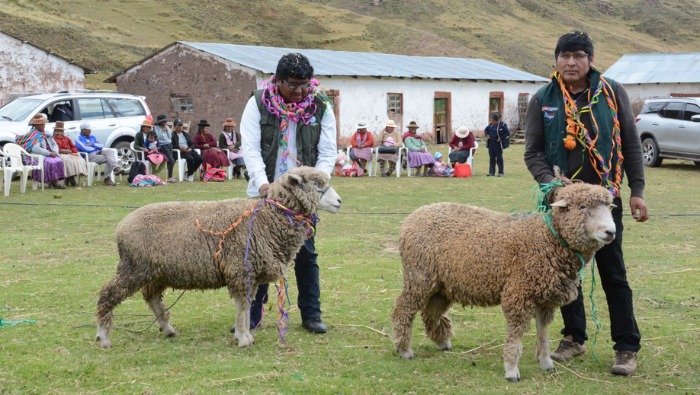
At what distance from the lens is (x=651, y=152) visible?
75.1 feet

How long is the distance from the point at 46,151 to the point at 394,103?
1798 centimetres

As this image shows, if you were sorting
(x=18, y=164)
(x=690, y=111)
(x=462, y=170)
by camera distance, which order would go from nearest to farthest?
(x=18, y=164) → (x=462, y=170) → (x=690, y=111)

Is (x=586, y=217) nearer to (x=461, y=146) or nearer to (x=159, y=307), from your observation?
(x=159, y=307)

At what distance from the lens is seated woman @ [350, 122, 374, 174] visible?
2053cm

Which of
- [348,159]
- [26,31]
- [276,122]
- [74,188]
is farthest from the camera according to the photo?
[26,31]

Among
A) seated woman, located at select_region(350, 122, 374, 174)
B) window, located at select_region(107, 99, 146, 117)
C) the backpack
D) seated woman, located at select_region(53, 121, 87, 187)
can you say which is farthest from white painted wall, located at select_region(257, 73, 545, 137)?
seated woman, located at select_region(53, 121, 87, 187)

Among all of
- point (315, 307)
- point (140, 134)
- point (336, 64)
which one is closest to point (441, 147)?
point (336, 64)

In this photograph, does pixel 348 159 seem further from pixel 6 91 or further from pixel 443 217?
pixel 6 91

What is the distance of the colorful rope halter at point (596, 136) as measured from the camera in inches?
205

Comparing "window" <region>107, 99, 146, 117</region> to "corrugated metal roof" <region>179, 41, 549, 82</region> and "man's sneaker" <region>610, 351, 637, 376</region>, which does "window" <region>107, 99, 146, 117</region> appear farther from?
"man's sneaker" <region>610, 351, 637, 376</region>

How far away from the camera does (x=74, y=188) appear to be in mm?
17094

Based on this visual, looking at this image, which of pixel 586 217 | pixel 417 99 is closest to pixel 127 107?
pixel 417 99

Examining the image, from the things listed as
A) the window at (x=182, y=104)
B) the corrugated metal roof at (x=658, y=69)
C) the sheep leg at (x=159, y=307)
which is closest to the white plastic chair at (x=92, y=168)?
the window at (x=182, y=104)

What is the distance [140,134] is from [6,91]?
16017 millimetres
